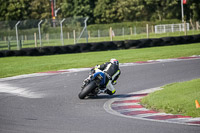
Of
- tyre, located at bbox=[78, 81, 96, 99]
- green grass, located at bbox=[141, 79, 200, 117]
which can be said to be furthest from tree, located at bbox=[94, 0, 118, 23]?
tyre, located at bbox=[78, 81, 96, 99]

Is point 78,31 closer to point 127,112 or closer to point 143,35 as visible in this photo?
point 143,35

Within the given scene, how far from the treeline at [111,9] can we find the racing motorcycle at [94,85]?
55.8 m

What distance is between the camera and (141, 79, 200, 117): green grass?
324 inches

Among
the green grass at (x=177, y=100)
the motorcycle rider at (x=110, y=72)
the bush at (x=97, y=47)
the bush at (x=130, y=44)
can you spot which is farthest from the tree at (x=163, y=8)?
the green grass at (x=177, y=100)

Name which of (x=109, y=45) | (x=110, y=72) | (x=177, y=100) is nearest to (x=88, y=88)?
(x=110, y=72)

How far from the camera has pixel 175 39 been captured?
30.0 m

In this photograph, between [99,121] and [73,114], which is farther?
[73,114]

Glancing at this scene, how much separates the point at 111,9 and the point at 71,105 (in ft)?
189

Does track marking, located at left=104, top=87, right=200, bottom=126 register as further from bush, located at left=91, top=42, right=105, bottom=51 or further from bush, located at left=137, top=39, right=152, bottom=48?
bush, located at left=137, top=39, right=152, bottom=48

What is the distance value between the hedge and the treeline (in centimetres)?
3632

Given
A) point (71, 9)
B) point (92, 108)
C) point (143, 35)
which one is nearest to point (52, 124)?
point (92, 108)

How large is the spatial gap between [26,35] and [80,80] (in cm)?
1684

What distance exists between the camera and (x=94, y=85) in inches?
407

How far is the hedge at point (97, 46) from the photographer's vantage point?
26.4m
